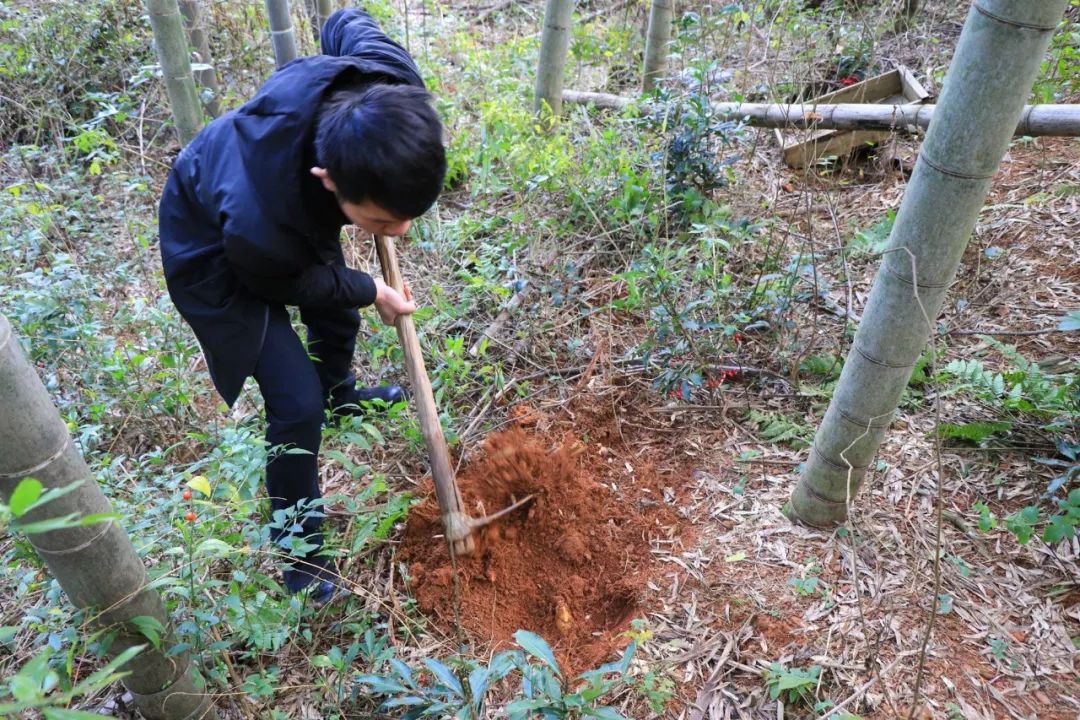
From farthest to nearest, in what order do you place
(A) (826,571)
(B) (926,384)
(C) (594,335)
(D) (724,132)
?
(D) (724,132)
(C) (594,335)
(B) (926,384)
(A) (826,571)

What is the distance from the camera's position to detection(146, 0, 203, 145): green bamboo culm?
12.4 ft

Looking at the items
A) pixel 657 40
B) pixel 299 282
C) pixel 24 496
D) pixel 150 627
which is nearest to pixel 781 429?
pixel 299 282

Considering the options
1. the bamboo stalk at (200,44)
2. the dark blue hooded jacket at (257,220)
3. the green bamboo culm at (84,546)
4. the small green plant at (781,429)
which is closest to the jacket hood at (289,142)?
the dark blue hooded jacket at (257,220)

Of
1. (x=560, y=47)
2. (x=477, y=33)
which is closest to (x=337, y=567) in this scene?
(x=560, y=47)

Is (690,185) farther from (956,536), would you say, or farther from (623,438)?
(956,536)

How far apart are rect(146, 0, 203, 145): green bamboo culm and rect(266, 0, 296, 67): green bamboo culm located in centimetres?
55

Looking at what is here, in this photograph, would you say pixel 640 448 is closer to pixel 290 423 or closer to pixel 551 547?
pixel 551 547

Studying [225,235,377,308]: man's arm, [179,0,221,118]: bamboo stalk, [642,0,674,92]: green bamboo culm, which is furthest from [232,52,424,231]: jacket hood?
[179,0,221,118]: bamboo stalk

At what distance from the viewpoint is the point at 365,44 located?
2.38m

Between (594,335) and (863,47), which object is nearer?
(594,335)

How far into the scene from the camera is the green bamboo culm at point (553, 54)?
4.39m

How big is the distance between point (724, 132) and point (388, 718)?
290 centimetres

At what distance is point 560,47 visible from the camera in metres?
4.51

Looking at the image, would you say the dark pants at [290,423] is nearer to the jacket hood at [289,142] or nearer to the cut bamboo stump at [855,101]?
the jacket hood at [289,142]
